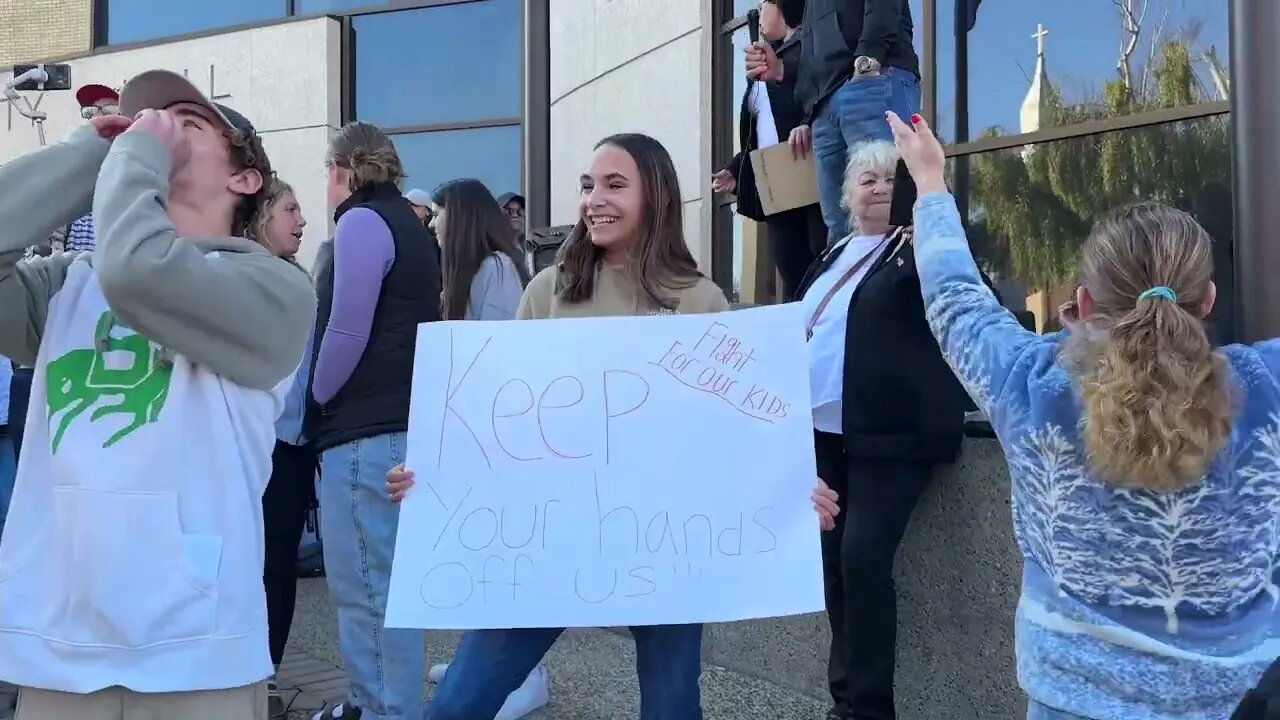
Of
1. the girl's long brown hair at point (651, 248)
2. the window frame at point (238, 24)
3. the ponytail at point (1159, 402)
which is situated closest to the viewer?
the ponytail at point (1159, 402)

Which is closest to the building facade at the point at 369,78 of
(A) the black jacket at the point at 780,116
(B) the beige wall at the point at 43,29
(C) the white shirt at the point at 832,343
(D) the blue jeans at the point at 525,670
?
(B) the beige wall at the point at 43,29

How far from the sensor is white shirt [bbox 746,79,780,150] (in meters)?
4.57

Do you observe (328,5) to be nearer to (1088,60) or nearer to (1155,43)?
(1088,60)

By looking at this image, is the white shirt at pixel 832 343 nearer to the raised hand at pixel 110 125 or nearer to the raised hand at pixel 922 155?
the raised hand at pixel 922 155

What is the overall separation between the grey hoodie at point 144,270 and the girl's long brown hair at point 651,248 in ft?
2.57

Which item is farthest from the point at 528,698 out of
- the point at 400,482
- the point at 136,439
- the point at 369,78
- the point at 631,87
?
the point at 369,78

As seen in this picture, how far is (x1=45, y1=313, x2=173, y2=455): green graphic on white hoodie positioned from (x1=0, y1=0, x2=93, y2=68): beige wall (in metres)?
14.7

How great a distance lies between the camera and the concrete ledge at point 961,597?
347 centimetres

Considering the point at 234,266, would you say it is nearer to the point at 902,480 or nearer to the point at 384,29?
the point at 902,480

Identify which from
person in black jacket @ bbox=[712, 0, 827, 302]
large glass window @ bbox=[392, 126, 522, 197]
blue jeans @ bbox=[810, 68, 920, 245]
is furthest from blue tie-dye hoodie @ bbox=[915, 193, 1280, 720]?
large glass window @ bbox=[392, 126, 522, 197]

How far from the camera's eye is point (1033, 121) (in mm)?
5332

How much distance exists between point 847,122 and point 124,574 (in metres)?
2.78

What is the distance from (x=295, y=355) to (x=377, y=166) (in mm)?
1669

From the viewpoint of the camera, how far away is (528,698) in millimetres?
4176
